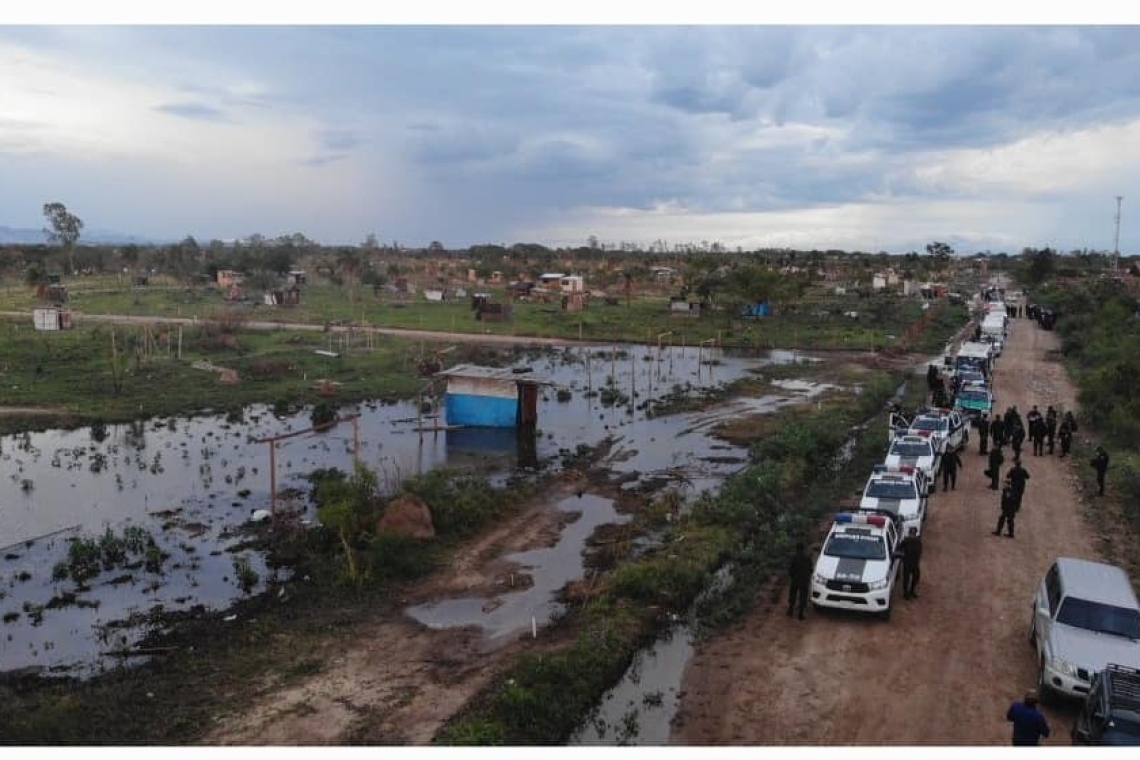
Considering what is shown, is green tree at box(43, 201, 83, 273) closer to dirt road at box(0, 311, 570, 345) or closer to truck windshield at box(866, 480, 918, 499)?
dirt road at box(0, 311, 570, 345)

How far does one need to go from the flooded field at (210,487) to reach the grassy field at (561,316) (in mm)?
17567

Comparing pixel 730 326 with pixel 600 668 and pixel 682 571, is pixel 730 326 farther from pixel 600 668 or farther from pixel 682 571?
pixel 600 668

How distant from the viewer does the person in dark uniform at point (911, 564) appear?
46.2 feet

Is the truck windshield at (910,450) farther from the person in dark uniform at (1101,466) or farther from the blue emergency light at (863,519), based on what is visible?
the blue emergency light at (863,519)

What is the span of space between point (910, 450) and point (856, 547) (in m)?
8.12

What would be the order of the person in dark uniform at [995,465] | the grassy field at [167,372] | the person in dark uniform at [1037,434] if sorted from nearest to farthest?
the person in dark uniform at [995,465] < the person in dark uniform at [1037,434] < the grassy field at [167,372]

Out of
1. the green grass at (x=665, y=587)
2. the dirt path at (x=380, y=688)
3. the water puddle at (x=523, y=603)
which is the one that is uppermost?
the green grass at (x=665, y=587)

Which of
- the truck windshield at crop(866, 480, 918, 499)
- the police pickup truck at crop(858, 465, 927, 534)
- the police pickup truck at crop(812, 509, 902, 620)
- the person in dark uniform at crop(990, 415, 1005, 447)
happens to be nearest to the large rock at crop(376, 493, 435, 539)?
the police pickup truck at crop(812, 509, 902, 620)

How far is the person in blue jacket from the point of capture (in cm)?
872

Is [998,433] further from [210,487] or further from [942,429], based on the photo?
[210,487]

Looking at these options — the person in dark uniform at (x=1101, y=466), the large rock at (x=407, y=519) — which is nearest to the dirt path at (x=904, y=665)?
the person in dark uniform at (x=1101, y=466)

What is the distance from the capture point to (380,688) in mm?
11812

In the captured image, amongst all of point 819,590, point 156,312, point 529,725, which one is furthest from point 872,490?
point 156,312

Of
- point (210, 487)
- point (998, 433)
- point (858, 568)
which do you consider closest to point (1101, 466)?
point (998, 433)
